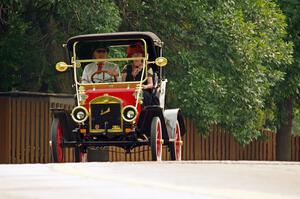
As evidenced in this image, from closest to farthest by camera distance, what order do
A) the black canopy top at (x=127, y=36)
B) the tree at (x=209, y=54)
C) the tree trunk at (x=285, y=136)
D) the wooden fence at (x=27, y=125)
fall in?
1. the black canopy top at (x=127, y=36)
2. the tree at (x=209, y=54)
3. the wooden fence at (x=27, y=125)
4. the tree trunk at (x=285, y=136)

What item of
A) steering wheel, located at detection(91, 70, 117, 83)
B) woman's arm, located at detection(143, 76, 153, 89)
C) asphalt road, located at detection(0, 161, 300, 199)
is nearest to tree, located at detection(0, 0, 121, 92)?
steering wheel, located at detection(91, 70, 117, 83)

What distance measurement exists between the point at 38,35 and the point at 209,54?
15.7ft

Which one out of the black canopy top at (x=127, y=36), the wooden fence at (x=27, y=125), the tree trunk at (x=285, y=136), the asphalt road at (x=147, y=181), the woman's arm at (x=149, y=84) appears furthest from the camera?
the tree trunk at (x=285, y=136)

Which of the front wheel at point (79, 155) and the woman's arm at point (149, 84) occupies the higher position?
the woman's arm at point (149, 84)

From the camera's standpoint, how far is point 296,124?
211 feet

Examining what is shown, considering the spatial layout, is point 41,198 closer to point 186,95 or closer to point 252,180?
point 252,180

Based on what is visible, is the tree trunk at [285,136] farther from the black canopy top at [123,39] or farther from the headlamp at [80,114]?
the headlamp at [80,114]

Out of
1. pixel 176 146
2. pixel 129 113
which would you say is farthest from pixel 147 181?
pixel 176 146

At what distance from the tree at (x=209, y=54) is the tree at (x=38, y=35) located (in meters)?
1.89

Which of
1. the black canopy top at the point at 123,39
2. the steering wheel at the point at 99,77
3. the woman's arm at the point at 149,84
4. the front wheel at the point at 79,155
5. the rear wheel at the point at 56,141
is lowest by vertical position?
the front wheel at the point at 79,155

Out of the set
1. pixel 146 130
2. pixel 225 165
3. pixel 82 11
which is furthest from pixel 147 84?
pixel 82 11

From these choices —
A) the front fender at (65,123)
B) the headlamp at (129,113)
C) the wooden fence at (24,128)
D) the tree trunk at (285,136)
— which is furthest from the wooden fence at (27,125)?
Result: the tree trunk at (285,136)

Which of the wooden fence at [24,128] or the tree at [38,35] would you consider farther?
the wooden fence at [24,128]

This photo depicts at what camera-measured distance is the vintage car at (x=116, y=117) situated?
694 inches
